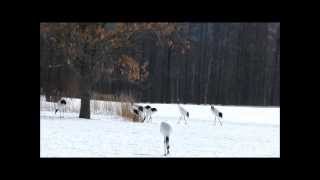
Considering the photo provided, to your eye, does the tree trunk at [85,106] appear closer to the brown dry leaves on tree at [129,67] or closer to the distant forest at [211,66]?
the distant forest at [211,66]

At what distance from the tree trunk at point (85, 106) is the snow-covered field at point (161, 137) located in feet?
0.36

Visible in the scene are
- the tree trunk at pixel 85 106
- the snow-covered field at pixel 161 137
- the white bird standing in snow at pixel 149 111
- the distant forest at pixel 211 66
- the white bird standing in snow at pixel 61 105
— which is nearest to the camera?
the snow-covered field at pixel 161 137

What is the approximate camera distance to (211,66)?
22.8 feet

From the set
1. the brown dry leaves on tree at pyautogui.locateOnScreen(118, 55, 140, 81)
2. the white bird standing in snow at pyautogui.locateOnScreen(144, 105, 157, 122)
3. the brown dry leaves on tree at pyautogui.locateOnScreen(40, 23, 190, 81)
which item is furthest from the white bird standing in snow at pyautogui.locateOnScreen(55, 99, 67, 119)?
the white bird standing in snow at pyautogui.locateOnScreen(144, 105, 157, 122)

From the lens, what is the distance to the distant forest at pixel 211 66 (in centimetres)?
661

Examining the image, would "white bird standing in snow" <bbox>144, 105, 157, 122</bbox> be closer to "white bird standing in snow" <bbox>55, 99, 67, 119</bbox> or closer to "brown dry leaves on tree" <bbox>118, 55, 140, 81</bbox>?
"brown dry leaves on tree" <bbox>118, 55, 140, 81</bbox>

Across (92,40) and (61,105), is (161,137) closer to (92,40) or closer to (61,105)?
(61,105)

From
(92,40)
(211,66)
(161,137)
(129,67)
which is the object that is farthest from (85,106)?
(211,66)

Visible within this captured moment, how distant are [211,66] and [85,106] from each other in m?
2.13

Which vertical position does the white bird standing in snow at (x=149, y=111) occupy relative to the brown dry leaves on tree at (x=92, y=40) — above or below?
below

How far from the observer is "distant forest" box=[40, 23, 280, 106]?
6.61 metres

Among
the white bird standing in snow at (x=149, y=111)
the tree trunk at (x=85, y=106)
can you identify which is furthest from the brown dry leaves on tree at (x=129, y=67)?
the tree trunk at (x=85, y=106)

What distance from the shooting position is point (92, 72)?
27.6ft
